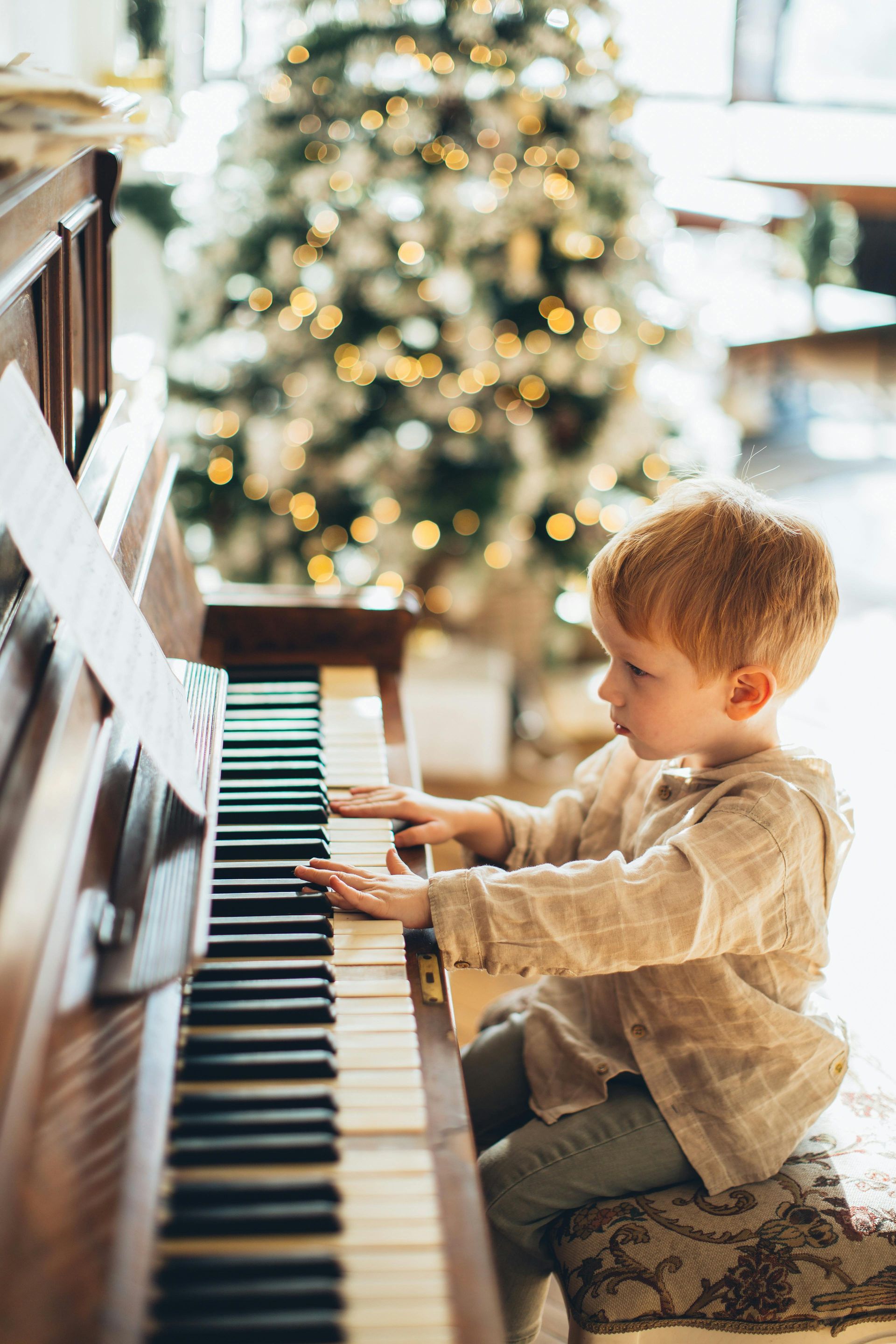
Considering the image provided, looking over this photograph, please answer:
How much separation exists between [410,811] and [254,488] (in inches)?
81.6

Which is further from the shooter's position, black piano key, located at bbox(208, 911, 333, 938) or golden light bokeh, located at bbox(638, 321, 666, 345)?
golden light bokeh, located at bbox(638, 321, 666, 345)

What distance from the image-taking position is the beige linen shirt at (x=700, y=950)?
1108 mm

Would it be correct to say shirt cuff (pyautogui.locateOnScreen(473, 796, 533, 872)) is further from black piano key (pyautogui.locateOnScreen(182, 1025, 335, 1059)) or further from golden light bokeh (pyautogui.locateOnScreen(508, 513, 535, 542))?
golden light bokeh (pyautogui.locateOnScreen(508, 513, 535, 542))

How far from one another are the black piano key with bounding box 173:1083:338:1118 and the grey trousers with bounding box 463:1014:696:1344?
441mm

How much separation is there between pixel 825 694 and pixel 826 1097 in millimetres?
2316

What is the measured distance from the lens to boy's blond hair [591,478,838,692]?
117 cm

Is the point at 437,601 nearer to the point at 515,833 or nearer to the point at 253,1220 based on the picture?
the point at 515,833

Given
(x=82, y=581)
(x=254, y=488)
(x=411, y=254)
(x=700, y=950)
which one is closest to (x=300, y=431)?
(x=254, y=488)

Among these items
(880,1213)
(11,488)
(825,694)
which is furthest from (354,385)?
(880,1213)

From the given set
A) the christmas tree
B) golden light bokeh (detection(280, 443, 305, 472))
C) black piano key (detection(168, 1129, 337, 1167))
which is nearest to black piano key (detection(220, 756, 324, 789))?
black piano key (detection(168, 1129, 337, 1167))

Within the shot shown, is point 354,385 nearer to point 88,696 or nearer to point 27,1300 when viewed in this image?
point 88,696

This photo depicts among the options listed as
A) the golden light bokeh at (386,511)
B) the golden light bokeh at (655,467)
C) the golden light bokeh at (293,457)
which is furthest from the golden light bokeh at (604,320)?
the golden light bokeh at (293,457)

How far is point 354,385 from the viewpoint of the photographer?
3.01 metres

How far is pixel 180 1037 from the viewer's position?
0.90m
